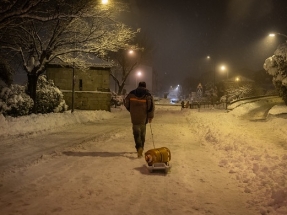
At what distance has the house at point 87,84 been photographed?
29.5 m

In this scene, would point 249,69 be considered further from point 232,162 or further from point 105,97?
point 232,162

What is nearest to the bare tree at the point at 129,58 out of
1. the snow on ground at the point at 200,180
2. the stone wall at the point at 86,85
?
the stone wall at the point at 86,85

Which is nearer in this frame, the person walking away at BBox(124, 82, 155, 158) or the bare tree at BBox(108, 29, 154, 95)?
the person walking away at BBox(124, 82, 155, 158)

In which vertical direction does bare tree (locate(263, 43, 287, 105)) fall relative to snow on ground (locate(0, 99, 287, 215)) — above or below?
above

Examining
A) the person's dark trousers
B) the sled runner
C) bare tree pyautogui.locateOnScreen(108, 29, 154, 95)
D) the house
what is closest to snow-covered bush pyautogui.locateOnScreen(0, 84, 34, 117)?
the house

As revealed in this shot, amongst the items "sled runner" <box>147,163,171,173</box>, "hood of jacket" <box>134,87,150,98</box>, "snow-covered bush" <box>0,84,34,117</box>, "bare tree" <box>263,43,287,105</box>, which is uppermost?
"bare tree" <box>263,43,287,105</box>

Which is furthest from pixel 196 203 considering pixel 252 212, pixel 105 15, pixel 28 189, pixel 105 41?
pixel 105 41

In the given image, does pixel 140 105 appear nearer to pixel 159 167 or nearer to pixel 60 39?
pixel 159 167

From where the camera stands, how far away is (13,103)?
17438mm

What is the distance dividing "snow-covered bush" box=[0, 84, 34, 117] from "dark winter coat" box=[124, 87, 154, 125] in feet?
37.4

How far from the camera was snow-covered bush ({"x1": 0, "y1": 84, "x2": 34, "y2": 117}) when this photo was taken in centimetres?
1728

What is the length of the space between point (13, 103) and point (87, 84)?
13.1m

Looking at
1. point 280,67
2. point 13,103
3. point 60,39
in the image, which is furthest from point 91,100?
point 280,67

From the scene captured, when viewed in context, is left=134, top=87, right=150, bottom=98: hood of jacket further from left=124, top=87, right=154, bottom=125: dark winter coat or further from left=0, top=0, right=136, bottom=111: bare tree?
left=0, top=0, right=136, bottom=111: bare tree
